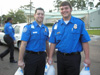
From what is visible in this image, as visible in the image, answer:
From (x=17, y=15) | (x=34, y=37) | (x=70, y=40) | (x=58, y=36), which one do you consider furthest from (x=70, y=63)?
(x=17, y=15)

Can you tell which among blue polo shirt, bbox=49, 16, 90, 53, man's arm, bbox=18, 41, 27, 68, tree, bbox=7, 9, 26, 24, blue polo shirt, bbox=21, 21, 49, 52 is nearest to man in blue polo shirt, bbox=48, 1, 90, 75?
blue polo shirt, bbox=49, 16, 90, 53

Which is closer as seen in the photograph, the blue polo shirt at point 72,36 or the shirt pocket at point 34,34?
the blue polo shirt at point 72,36

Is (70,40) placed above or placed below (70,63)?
above

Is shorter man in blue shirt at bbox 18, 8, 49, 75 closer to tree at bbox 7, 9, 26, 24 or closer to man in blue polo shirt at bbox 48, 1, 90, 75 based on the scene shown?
man in blue polo shirt at bbox 48, 1, 90, 75

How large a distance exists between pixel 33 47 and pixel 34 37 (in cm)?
21

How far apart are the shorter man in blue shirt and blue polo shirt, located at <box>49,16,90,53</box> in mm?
425

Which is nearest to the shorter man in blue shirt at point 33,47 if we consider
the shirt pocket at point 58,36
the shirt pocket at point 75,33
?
the shirt pocket at point 58,36

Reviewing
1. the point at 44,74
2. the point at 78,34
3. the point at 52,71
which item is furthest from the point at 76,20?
the point at 44,74

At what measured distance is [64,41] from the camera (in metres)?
2.31

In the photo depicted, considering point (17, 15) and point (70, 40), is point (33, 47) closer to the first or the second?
point (70, 40)

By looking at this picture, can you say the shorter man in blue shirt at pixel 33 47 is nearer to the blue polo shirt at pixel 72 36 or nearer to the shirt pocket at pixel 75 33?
the blue polo shirt at pixel 72 36

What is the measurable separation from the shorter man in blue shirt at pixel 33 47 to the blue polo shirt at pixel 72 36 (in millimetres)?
425

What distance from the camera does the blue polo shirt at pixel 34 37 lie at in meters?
2.37

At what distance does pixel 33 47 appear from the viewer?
2.43m
